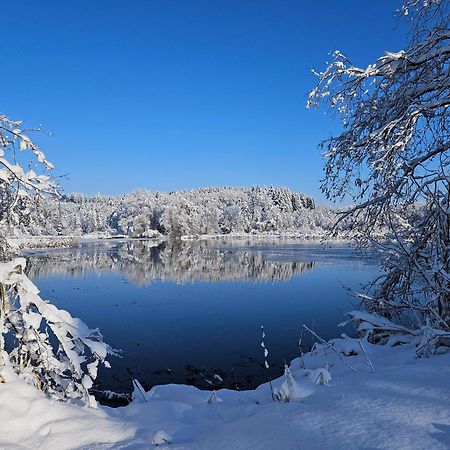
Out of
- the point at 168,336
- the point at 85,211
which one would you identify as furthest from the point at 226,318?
the point at 85,211

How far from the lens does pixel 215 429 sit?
2.93 metres

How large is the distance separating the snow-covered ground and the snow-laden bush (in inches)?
16.1

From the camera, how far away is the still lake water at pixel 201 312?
9.46 m

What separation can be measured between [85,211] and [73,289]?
105386 millimetres

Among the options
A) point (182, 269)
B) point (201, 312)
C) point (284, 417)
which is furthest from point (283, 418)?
point (182, 269)

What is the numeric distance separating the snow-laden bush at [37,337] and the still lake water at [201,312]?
10.7 feet

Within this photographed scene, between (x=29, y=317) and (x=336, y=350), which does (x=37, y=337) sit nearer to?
(x=29, y=317)

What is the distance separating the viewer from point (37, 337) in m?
3.86

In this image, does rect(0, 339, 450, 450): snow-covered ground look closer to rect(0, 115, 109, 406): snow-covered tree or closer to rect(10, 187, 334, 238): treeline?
rect(0, 115, 109, 406): snow-covered tree

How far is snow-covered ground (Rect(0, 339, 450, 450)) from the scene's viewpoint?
87.5 inches

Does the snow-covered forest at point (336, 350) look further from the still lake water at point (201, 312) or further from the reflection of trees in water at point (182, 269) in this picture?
the reflection of trees in water at point (182, 269)

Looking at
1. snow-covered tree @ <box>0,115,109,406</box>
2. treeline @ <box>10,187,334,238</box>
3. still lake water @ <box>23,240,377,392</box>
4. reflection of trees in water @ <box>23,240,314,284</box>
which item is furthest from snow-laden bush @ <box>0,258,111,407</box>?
treeline @ <box>10,187,334,238</box>

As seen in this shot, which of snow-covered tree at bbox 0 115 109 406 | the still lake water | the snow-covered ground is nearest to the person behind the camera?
the snow-covered ground

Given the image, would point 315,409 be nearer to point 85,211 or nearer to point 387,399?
point 387,399
